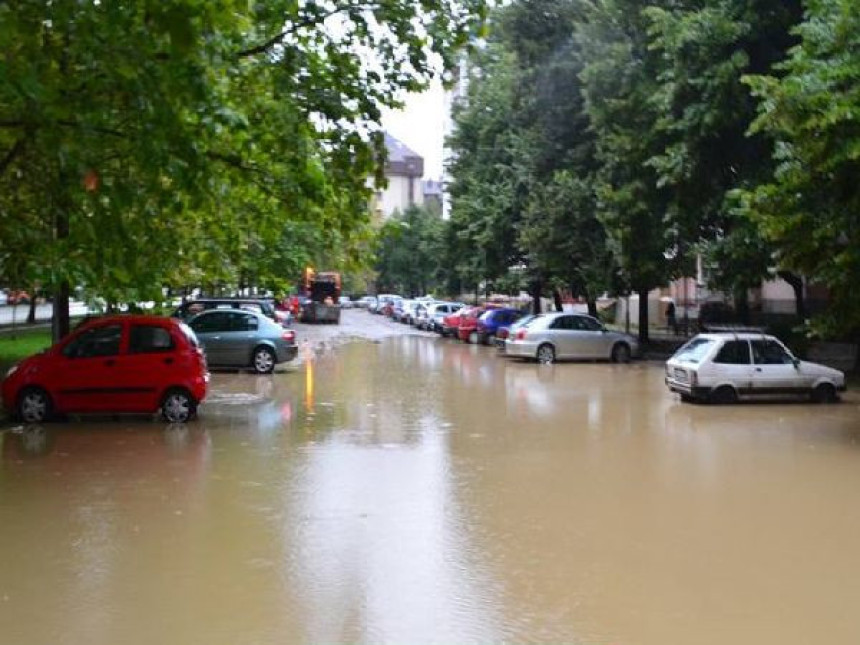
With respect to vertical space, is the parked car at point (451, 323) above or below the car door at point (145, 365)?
above

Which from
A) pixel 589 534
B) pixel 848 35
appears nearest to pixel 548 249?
pixel 848 35

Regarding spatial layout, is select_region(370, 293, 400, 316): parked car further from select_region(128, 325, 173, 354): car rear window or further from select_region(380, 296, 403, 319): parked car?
select_region(128, 325, 173, 354): car rear window

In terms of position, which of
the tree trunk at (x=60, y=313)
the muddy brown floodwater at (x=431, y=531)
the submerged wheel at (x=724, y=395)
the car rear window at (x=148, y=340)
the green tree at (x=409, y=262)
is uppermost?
the green tree at (x=409, y=262)

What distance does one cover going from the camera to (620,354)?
29.4 m

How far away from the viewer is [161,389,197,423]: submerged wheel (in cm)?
1488

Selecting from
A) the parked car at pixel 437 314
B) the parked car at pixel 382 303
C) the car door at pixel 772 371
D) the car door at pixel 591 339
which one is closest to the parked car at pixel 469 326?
the parked car at pixel 437 314

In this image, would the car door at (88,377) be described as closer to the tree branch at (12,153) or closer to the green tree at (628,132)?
the tree branch at (12,153)

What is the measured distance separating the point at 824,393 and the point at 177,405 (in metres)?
12.0

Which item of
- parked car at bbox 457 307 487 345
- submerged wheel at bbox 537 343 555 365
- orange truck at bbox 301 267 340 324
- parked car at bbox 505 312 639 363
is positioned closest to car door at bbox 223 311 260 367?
parked car at bbox 505 312 639 363

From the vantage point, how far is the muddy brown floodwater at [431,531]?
5.79 m

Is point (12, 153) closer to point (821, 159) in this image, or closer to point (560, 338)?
point (821, 159)

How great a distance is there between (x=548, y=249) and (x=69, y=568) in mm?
28441

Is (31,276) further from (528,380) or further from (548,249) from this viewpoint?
(548,249)

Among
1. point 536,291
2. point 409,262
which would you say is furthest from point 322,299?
point 409,262
